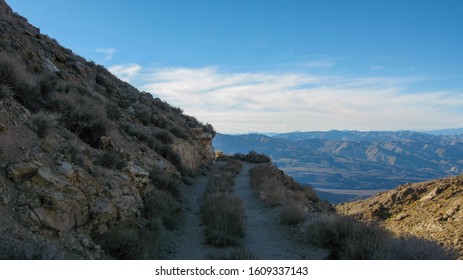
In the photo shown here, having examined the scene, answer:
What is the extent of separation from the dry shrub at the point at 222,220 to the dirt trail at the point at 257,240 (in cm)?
26

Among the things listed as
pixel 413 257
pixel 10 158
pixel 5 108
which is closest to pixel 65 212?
pixel 10 158

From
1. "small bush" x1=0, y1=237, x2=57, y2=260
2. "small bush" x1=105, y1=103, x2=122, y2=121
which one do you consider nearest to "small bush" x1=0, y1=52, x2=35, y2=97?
"small bush" x1=105, y1=103, x2=122, y2=121

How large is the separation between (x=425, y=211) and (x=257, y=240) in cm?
1405

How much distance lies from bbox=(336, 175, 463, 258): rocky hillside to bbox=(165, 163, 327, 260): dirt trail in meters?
5.31

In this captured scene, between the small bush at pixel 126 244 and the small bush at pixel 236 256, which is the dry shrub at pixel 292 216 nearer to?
the small bush at pixel 236 256

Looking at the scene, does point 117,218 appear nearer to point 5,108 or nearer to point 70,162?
point 70,162

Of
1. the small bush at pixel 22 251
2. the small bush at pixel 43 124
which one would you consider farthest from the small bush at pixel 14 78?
the small bush at pixel 22 251

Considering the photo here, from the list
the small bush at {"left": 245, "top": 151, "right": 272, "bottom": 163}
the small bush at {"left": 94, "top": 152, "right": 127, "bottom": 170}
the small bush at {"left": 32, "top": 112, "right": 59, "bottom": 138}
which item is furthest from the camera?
the small bush at {"left": 245, "top": 151, "right": 272, "bottom": 163}

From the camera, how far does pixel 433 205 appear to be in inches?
775

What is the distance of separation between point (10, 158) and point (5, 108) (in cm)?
216

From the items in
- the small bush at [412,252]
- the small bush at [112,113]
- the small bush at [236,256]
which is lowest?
the small bush at [236,256]

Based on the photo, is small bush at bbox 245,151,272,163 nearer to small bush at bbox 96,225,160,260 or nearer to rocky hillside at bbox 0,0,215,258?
rocky hillside at bbox 0,0,215,258

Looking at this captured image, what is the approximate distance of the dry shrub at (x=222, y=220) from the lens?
359 inches

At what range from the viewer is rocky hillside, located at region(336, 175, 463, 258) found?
600 inches
